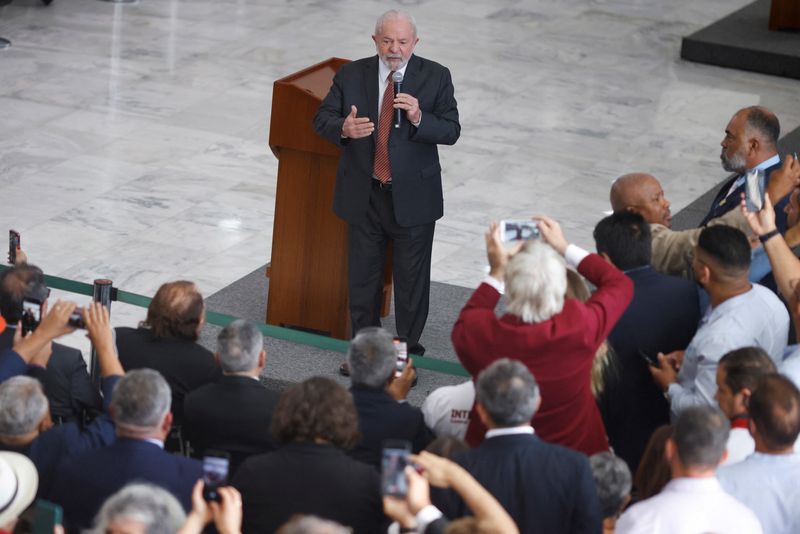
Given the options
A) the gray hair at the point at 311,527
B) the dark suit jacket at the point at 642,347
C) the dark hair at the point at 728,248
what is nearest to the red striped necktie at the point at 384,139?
the dark suit jacket at the point at 642,347

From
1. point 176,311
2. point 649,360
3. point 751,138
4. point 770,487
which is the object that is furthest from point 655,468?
point 751,138

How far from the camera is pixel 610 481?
4156mm

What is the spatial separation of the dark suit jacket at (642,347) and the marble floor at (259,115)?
3274mm

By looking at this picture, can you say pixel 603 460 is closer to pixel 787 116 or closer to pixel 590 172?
pixel 590 172

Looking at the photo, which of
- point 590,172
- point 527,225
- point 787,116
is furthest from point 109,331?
point 787,116

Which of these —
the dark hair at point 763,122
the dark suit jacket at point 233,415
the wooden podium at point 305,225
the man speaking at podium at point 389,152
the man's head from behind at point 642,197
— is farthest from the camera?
the wooden podium at point 305,225

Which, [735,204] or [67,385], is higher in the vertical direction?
[735,204]

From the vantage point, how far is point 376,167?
262 inches

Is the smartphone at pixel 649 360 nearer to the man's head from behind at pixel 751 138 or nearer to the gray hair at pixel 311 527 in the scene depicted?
the man's head from behind at pixel 751 138

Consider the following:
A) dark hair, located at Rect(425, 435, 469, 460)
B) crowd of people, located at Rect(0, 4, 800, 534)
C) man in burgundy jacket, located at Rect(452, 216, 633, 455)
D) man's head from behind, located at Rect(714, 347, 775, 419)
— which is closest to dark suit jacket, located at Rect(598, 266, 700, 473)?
crowd of people, located at Rect(0, 4, 800, 534)

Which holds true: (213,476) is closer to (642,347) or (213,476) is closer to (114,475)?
(114,475)

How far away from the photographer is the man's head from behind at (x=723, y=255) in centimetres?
488

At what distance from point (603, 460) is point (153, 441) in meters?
1.34

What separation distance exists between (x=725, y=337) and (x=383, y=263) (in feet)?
7.94
